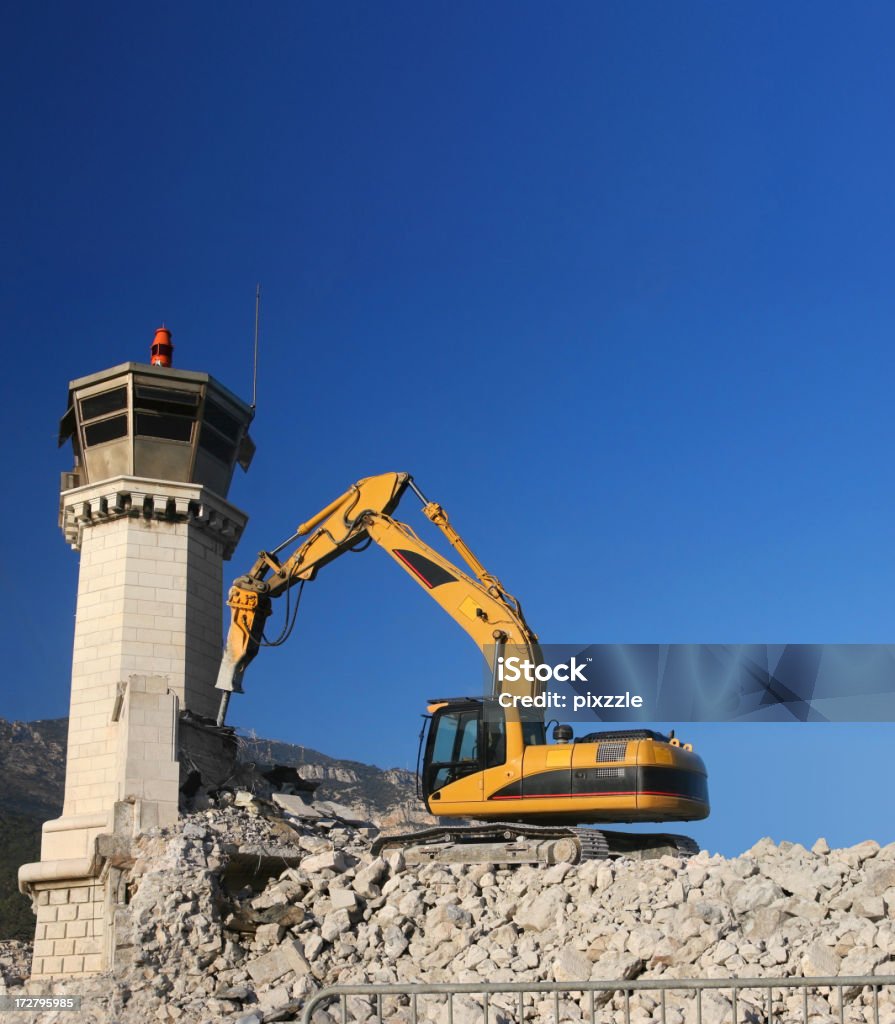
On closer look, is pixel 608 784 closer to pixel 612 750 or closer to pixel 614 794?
pixel 614 794

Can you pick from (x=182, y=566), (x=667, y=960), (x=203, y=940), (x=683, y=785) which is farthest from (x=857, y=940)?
(x=182, y=566)

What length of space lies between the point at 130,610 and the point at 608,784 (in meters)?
9.31

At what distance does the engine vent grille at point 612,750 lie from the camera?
16781 mm

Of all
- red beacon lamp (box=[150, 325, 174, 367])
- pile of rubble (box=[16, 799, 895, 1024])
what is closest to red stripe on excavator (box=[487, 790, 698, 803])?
pile of rubble (box=[16, 799, 895, 1024])

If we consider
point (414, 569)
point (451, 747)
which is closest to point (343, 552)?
point (414, 569)

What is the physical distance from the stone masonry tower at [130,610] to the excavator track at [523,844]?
171 inches

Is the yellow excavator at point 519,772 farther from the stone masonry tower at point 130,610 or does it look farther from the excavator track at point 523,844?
the stone masonry tower at point 130,610

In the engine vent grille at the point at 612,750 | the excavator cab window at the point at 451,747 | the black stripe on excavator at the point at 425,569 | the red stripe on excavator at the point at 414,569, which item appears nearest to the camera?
the engine vent grille at the point at 612,750

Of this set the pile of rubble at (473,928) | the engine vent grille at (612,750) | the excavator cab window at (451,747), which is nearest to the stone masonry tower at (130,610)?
the pile of rubble at (473,928)

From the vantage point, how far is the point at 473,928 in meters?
14.7

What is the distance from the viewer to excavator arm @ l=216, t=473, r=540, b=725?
19.6 m

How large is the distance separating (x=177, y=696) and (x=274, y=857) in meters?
3.88

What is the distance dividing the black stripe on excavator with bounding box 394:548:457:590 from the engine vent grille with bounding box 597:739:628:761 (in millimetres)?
3688

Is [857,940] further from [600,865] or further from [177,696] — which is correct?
[177,696]
